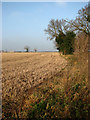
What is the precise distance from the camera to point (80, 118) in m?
3.41

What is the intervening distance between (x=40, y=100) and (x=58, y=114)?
92 cm

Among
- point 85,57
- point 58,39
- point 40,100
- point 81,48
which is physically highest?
point 58,39

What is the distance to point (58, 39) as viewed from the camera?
1811 cm

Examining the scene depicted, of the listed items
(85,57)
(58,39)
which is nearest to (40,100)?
(85,57)

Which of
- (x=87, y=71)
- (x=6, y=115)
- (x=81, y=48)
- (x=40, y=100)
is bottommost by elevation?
(x=6, y=115)

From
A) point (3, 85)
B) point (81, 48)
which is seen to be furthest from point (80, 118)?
point (81, 48)

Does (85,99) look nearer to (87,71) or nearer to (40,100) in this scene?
(40,100)

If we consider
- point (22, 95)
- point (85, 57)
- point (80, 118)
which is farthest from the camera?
point (85, 57)

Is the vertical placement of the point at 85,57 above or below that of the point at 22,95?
above

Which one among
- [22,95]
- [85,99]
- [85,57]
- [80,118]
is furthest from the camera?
[85,57]

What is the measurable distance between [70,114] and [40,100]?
1117 millimetres

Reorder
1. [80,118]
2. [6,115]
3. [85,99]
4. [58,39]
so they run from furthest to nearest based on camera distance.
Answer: [58,39] < [85,99] < [6,115] < [80,118]

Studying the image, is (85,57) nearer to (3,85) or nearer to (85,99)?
(85,99)

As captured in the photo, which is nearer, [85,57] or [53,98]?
[53,98]
